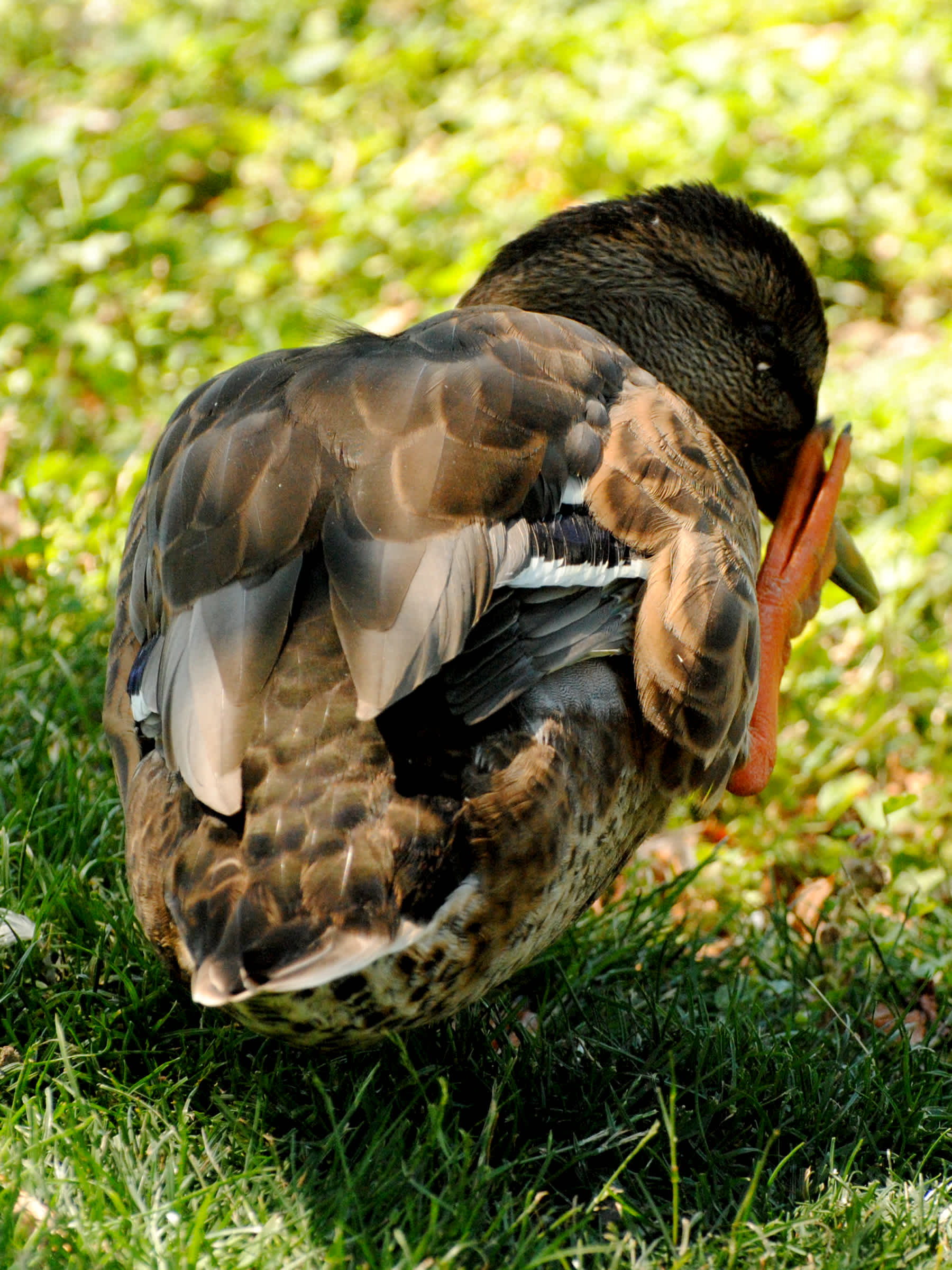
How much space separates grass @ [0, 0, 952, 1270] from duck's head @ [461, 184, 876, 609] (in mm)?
799

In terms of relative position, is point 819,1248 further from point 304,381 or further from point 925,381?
point 925,381

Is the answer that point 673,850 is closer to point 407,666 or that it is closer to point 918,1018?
point 918,1018

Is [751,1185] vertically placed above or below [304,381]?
below

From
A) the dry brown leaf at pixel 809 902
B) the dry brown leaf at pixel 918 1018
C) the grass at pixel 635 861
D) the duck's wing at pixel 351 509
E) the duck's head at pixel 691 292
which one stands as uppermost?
the duck's wing at pixel 351 509

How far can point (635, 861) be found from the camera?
3725mm

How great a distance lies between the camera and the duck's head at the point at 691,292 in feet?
12.0

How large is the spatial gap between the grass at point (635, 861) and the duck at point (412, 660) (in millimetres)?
319

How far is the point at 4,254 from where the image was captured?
20.0 ft

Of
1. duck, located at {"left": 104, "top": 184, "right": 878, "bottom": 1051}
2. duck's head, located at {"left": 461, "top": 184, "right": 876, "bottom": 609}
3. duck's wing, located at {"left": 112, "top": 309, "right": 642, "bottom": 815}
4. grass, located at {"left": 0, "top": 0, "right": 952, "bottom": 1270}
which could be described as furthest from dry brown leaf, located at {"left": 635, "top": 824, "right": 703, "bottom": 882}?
duck's wing, located at {"left": 112, "top": 309, "right": 642, "bottom": 815}

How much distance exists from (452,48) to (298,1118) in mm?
6154

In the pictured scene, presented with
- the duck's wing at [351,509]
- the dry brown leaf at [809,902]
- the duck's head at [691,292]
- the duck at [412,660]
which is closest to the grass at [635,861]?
the dry brown leaf at [809,902]

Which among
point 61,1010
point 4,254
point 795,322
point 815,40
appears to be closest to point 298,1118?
point 61,1010

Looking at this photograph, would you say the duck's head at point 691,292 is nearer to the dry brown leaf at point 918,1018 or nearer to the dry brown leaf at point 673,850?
the dry brown leaf at point 673,850

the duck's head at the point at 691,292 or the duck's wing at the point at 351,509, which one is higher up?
the duck's wing at the point at 351,509
